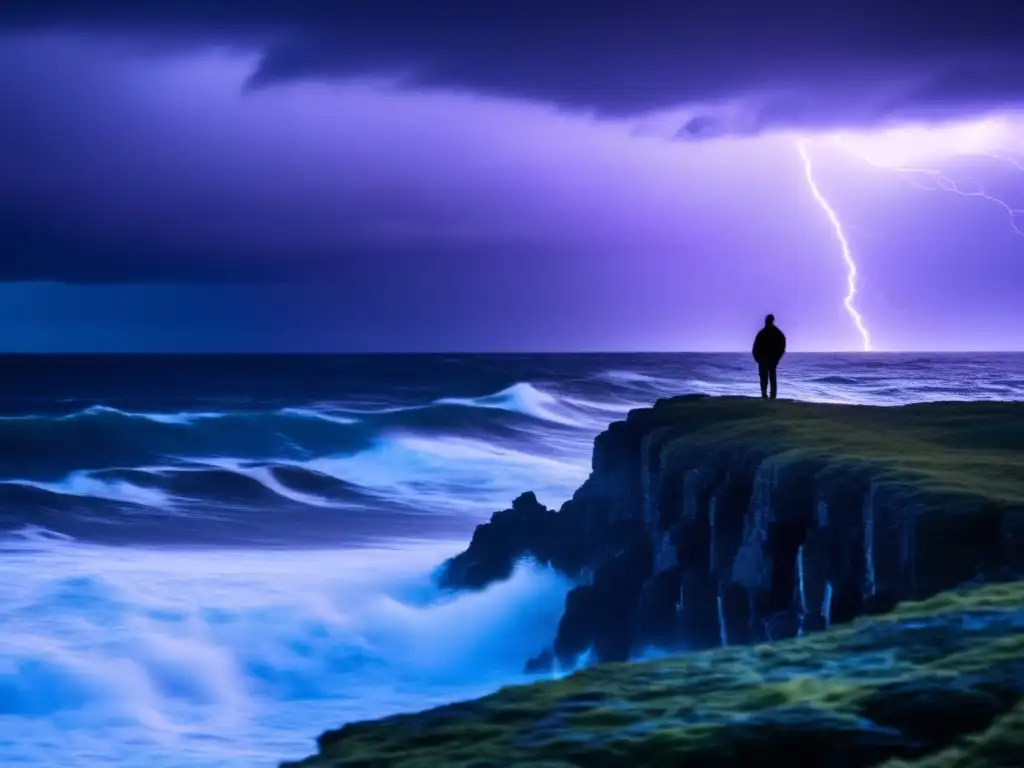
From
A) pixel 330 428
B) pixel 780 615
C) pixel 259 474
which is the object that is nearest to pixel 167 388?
pixel 330 428

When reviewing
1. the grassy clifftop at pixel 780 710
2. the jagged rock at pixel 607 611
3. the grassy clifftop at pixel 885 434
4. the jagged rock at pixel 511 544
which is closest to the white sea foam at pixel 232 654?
the jagged rock at pixel 511 544

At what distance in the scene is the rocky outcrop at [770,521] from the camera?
9508 millimetres

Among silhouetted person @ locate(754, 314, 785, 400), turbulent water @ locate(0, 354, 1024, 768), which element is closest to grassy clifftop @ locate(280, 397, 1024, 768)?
turbulent water @ locate(0, 354, 1024, 768)

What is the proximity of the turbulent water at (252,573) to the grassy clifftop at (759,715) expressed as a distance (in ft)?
26.8

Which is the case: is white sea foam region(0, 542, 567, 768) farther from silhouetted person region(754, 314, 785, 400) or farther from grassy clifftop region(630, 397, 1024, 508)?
silhouetted person region(754, 314, 785, 400)

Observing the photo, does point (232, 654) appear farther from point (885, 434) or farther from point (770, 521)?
point (885, 434)

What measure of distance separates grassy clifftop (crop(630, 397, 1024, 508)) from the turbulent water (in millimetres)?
3554

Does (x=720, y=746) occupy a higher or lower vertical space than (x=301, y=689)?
higher

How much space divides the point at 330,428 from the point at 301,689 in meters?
42.8

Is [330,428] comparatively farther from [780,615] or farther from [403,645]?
[780,615]

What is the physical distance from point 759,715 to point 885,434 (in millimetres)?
10606

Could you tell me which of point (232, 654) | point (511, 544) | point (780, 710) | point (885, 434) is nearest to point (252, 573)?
point (511, 544)

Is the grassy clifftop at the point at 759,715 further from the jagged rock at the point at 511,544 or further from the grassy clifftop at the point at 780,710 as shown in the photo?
the jagged rock at the point at 511,544

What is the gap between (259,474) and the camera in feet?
139
